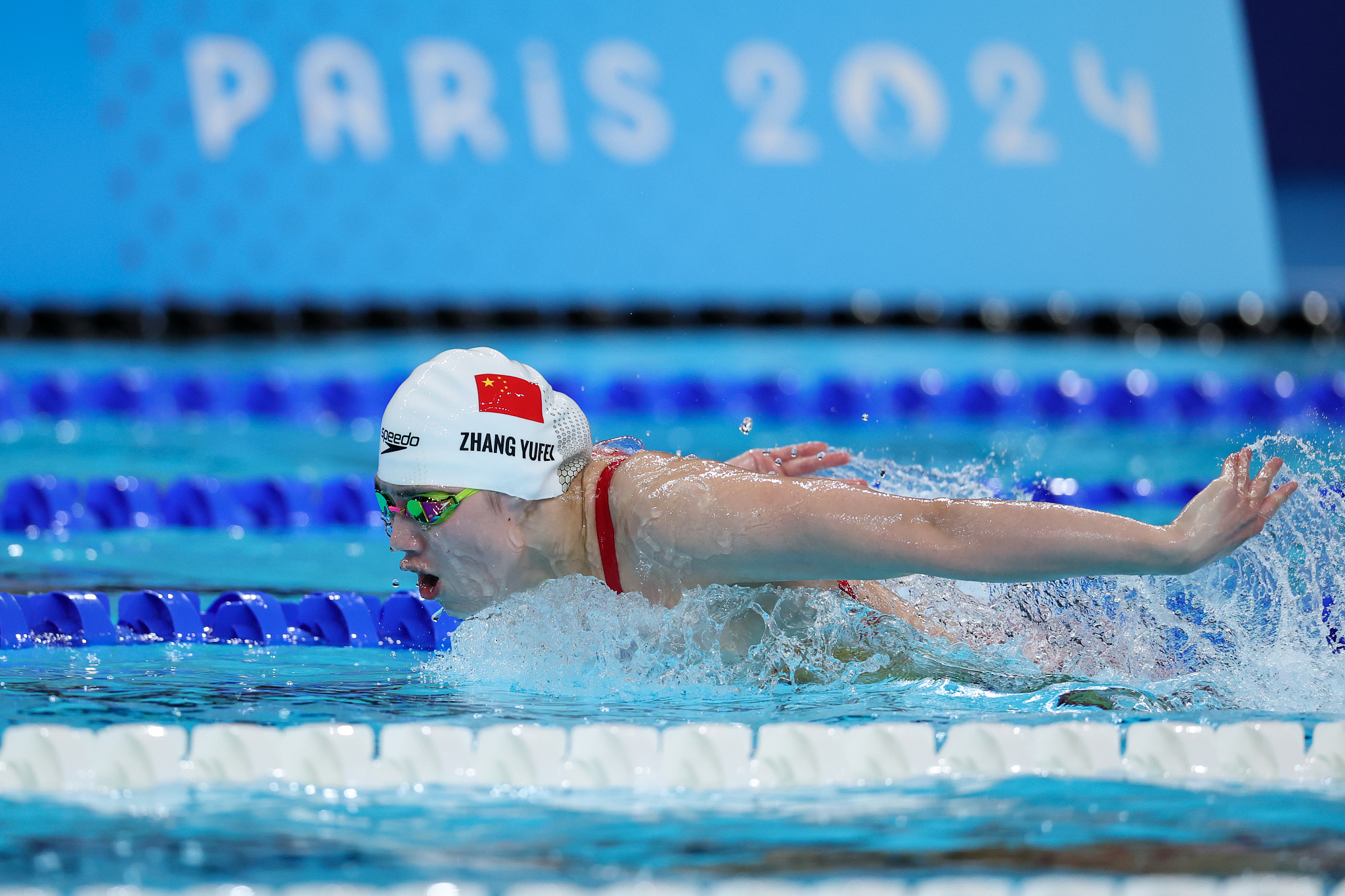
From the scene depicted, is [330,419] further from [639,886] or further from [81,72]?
[639,886]

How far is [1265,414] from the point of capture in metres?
6.24

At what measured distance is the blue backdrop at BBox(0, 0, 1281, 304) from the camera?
7445 mm

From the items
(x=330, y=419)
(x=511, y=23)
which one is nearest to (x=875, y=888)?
(x=330, y=419)

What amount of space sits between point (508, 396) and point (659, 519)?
376mm

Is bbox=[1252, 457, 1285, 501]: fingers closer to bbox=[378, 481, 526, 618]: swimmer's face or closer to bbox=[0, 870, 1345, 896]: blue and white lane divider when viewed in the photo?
bbox=[0, 870, 1345, 896]: blue and white lane divider

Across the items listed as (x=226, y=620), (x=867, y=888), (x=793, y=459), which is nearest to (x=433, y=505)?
(x=793, y=459)

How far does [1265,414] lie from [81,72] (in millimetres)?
5936

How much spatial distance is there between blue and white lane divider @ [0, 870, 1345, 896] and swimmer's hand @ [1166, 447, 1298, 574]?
0.49m

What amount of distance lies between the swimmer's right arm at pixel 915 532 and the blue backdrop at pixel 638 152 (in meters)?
5.71

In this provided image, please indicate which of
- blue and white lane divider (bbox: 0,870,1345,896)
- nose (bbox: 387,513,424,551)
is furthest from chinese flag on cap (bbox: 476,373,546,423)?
blue and white lane divider (bbox: 0,870,1345,896)

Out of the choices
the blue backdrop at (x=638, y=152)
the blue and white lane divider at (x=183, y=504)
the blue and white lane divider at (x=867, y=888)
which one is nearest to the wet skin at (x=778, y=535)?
the blue and white lane divider at (x=867, y=888)

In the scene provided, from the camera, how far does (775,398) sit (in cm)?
645

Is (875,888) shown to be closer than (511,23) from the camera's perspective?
Yes

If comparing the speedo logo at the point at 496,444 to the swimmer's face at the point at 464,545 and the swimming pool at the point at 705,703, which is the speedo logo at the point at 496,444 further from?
the swimming pool at the point at 705,703
